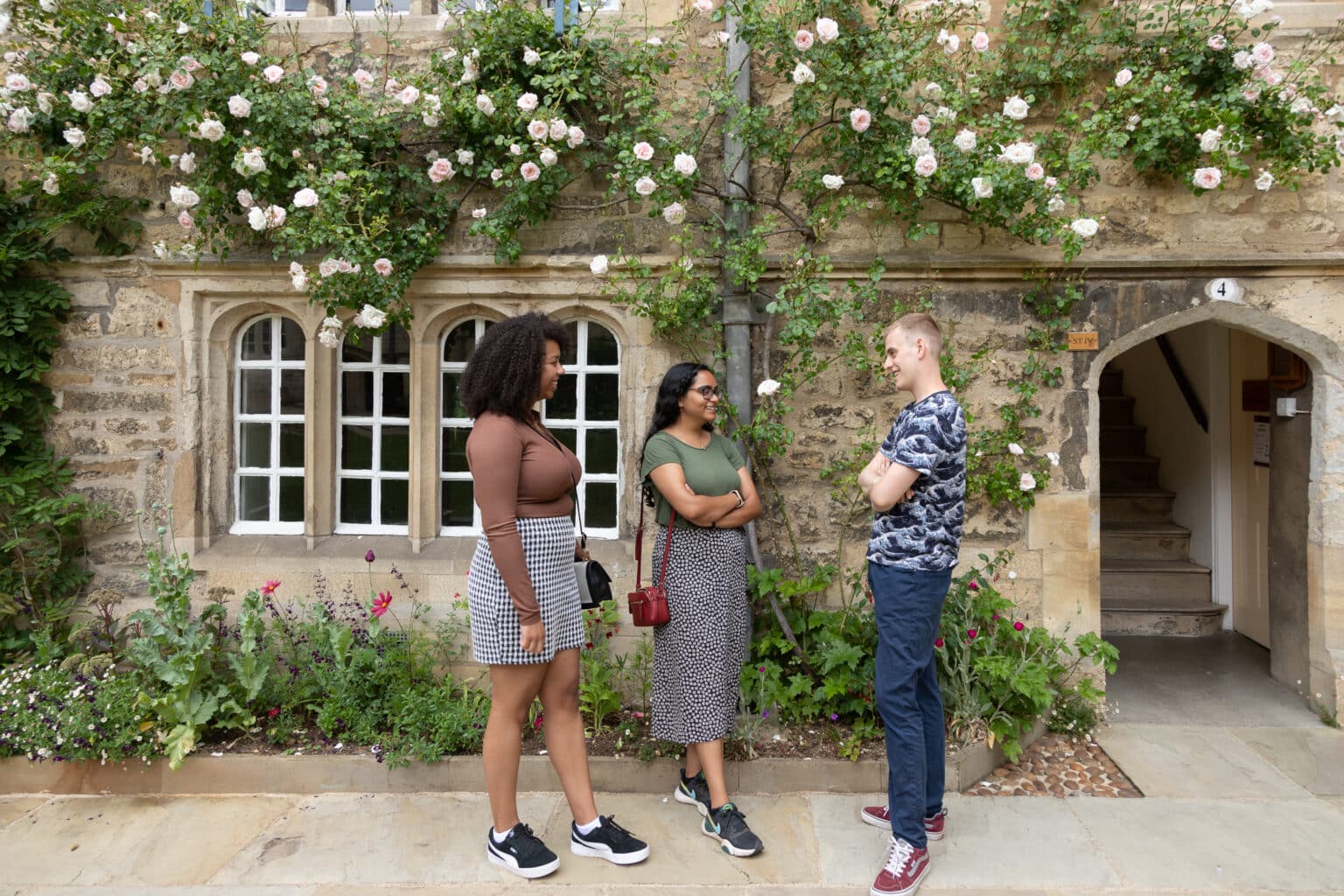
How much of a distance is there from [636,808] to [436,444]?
2.30 meters

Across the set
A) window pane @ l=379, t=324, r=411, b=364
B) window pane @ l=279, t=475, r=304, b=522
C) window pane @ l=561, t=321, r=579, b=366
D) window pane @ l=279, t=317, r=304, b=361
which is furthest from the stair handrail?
window pane @ l=279, t=475, r=304, b=522

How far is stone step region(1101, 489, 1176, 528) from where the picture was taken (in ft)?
22.6

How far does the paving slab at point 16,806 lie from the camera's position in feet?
11.7

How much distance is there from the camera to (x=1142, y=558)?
6598 millimetres

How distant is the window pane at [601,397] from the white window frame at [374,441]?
1.05 metres

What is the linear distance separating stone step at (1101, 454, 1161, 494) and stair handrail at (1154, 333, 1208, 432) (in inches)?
24.8

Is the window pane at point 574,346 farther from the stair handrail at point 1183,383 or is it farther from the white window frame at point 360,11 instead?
the stair handrail at point 1183,383

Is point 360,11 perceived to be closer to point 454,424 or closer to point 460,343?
point 460,343

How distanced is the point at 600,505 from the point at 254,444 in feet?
6.85

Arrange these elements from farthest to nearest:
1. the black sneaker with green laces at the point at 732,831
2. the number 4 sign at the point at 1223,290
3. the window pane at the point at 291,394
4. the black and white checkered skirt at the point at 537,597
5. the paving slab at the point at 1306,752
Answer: the window pane at the point at 291,394
the number 4 sign at the point at 1223,290
the paving slab at the point at 1306,752
the black sneaker with green laces at the point at 732,831
the black and white checkered skirt at the point at 537,597

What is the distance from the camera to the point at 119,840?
337 cm

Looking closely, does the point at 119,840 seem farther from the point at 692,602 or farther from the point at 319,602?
the point at 692,602

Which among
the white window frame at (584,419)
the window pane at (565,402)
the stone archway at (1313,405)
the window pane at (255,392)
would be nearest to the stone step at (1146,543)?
the stone archway at (1313,405)

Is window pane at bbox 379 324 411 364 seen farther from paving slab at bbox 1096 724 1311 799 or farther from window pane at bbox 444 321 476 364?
paving slab at bbox 1096 724 1311 799
